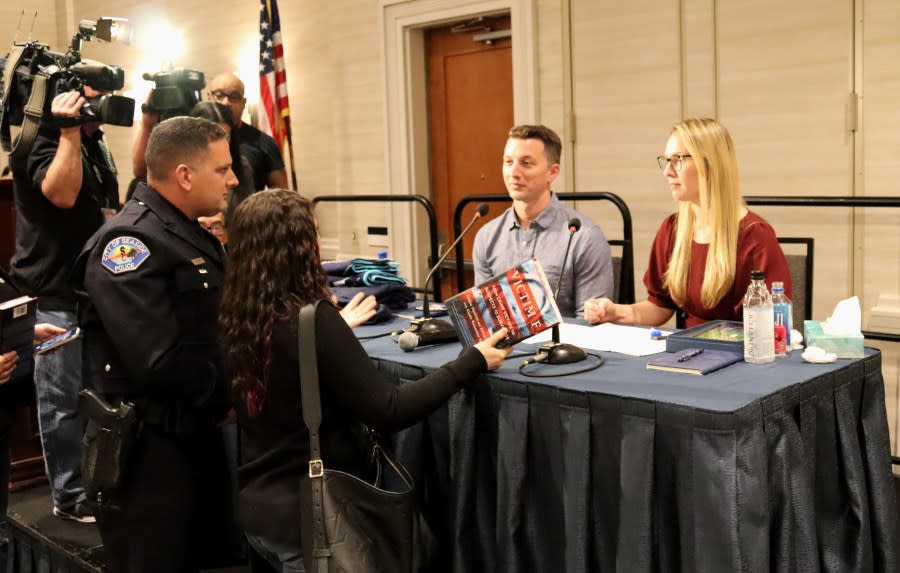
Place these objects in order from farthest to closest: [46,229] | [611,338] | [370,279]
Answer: [46,229], [370,279], [611,338]

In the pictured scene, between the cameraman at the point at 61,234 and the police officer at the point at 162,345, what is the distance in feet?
2.91

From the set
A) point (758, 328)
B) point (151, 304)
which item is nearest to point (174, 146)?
point (151, 304)

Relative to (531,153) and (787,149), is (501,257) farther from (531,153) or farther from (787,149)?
(787,149)

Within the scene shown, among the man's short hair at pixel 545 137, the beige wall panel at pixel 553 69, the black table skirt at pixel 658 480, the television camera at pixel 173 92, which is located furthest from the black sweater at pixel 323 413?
the beige wall panel at pixel 553 69

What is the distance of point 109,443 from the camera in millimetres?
2594

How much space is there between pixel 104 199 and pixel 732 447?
8.67 feet

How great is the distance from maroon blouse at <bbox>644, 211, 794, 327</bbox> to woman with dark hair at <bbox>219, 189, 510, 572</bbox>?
110 cm

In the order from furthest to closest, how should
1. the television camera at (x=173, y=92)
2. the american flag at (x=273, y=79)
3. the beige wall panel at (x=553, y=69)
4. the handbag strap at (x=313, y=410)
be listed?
the american flag at (x=273, y=79)
the beige wall panel at (x=553, y=69)
the television camera at (x=173, y=92)
the handbag strap at (x=313, y=410)

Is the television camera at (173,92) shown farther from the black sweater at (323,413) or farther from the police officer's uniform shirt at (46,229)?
the black sweater at (323,413)

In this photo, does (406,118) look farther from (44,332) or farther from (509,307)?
(509,307)

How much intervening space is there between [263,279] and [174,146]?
25.4 inches

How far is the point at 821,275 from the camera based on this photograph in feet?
15.8

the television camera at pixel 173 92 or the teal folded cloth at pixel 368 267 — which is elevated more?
the television camera at pixel 173 92

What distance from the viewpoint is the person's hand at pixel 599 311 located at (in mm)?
3105
